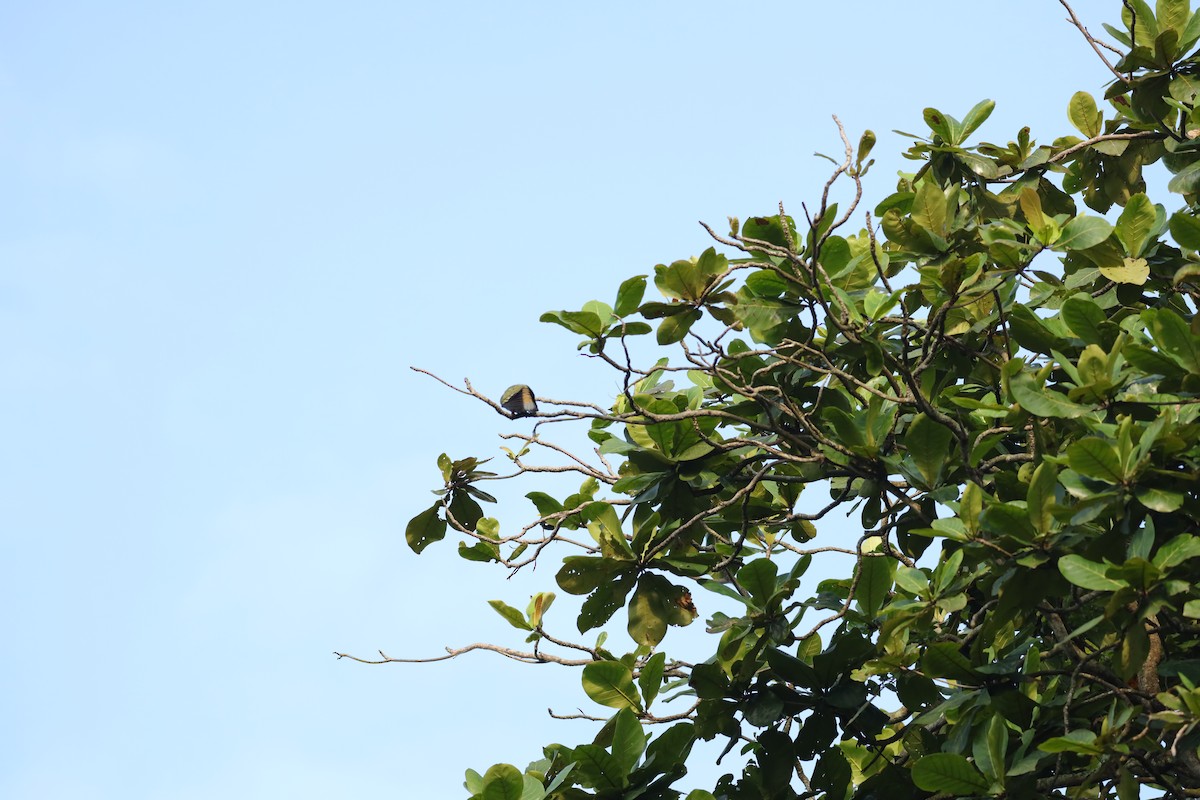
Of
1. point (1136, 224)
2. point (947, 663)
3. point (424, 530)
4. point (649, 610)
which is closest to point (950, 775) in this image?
point (947, 663)

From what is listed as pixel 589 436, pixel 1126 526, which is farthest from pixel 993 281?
pixel 589 436

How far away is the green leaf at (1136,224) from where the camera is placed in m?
4.06

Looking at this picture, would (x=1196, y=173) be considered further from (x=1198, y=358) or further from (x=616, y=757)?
(x=616, y=757)

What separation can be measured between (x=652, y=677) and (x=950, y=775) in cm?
94

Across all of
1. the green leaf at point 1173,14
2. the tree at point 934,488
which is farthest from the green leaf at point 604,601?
the green leaf at point 1173,14

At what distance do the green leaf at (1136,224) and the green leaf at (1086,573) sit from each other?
4.53 feet

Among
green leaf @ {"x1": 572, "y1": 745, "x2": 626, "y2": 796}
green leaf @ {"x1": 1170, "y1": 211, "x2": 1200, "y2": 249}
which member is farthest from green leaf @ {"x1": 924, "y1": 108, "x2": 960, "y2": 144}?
green leaf @ {"x1": 572, "y1": 745, "x2": 626, "y2": 796}

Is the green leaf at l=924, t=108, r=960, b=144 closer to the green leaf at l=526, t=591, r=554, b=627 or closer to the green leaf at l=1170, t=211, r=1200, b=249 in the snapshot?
the green leaf at l=1170, t=211, r=1200, b=249

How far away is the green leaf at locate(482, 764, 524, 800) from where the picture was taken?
3.79m

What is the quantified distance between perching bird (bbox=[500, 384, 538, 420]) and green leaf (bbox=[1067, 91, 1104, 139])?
2618 millimetres

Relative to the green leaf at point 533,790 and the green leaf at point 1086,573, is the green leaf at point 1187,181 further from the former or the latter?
the green leaf at point 533,790

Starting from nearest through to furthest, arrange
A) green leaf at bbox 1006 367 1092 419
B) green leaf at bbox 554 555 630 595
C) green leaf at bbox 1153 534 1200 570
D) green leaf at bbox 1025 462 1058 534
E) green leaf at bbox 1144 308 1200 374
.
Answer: green leaf at bbox 1153 534 1200 570 → green leaf at bbox 1025 462 1058 534 → green leaf at bbox 1144 308 1200 374 → green leaf at bbox 1006 367 1092 419 → green leaf at bbox 554 555 630 595

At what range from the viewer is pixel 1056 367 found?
181 inches

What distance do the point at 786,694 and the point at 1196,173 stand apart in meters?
2.39
